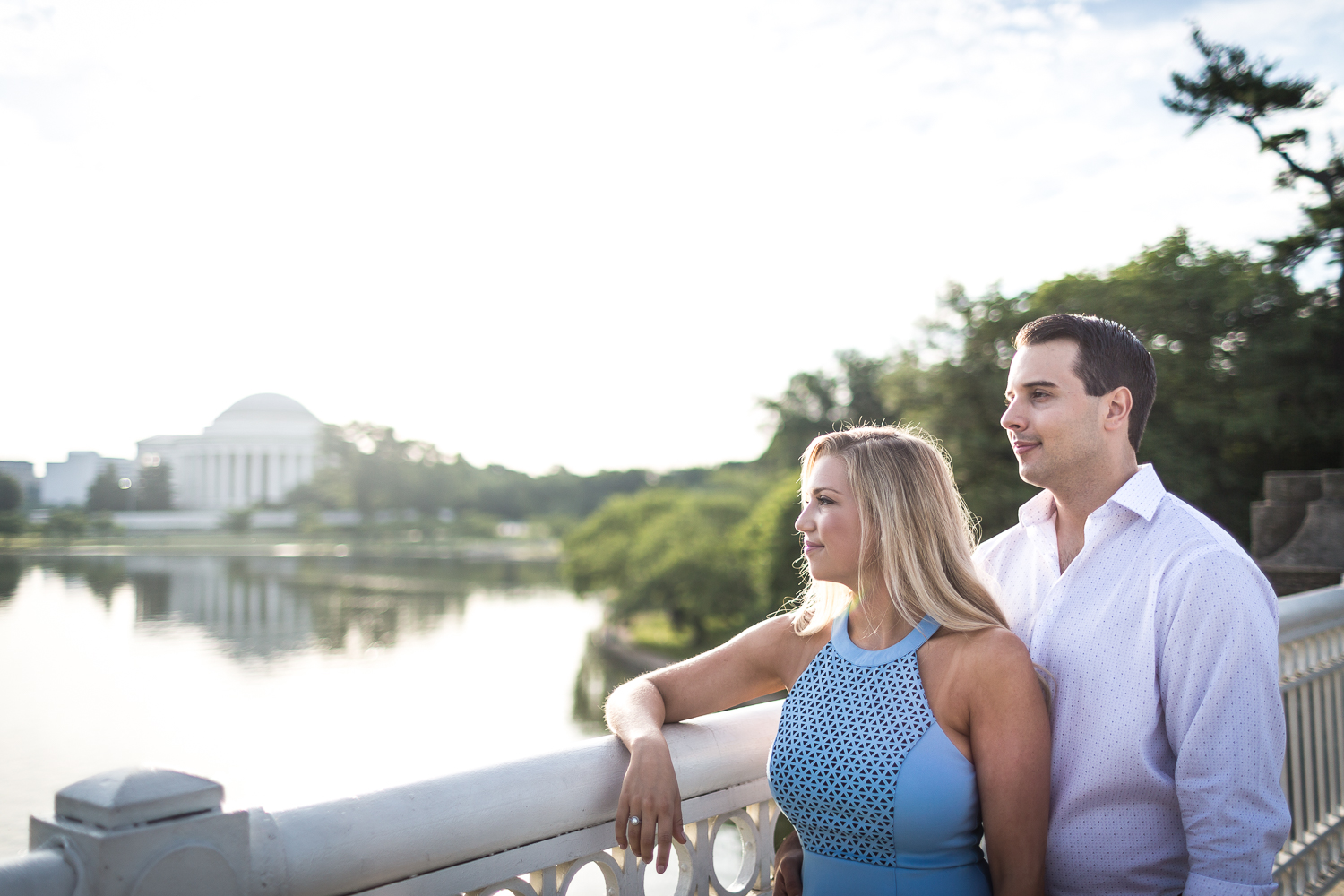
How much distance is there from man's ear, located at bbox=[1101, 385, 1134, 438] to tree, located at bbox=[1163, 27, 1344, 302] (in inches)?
607

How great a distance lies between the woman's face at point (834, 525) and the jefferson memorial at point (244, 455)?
43.4 feet

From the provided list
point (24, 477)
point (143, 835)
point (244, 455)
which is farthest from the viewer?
point (244, 455)

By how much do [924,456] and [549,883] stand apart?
1.05m

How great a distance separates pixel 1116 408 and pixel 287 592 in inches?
1775

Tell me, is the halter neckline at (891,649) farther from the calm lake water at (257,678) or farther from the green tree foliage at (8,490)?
the calm lake water at (257,678)


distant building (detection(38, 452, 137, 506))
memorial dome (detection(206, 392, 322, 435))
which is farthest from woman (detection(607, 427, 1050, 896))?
memorial dome (detection(206, 392, 322, 435))

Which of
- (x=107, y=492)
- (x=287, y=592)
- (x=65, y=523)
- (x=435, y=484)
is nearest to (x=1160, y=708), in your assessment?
(x=65, y=523)

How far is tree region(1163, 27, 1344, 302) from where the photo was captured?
13.9 meters

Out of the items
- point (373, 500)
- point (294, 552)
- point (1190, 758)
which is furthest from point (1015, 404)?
point (373, 500)

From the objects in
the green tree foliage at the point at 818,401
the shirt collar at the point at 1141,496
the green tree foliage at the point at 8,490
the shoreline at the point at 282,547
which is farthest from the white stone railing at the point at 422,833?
the green tree foliage at the point at 818,401

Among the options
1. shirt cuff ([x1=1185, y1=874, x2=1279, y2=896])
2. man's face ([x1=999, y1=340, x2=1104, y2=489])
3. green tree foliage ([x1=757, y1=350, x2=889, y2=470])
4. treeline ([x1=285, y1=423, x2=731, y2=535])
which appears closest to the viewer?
shirt cuff ([x1=1185, y1=874, x2=1279, y2=896])

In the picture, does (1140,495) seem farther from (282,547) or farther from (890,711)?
(282,547)

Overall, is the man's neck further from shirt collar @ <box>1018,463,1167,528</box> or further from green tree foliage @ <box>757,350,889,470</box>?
green tree foliage @ <box>757,350,889,470</box>

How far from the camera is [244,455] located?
3316 cm
